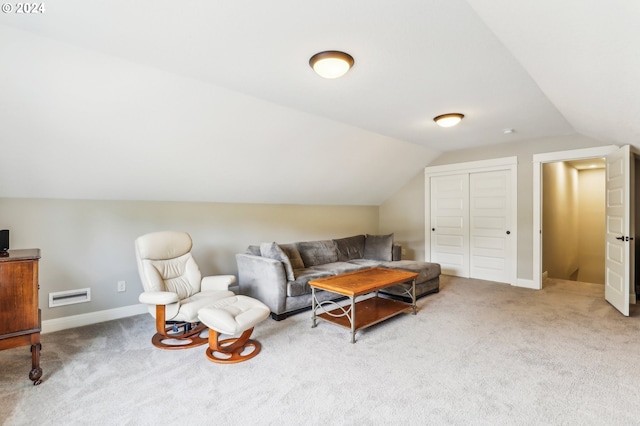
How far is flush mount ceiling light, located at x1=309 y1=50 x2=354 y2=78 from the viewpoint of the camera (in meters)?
2.28

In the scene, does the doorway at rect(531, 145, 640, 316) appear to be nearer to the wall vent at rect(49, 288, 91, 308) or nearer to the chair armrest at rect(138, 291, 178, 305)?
the chair armrest at rect(138, 291, 178, 305)

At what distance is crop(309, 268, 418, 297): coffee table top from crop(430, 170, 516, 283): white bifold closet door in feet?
8.08

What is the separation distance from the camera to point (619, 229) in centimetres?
374

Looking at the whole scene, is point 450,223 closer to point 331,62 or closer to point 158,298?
point 331,62

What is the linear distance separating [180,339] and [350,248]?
3.13 m

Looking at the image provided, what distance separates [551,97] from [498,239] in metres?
2.87

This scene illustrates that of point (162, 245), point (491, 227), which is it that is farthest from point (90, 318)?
point (491, 227)

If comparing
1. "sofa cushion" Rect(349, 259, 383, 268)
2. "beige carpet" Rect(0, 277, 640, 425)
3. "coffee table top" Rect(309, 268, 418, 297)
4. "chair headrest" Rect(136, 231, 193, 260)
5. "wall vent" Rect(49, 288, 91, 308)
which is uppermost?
"chair headrest" Rect(136, 231, 193, 260)

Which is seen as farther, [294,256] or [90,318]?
[294,256]

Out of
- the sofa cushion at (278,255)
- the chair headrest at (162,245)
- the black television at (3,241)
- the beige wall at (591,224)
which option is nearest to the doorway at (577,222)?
the beige wall at (591,224)

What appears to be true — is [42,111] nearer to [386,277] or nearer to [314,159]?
[314,159]

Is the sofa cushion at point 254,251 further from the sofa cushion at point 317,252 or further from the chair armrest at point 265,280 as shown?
the sofa cushion at point 317,252

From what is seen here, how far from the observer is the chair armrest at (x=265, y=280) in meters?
3.54

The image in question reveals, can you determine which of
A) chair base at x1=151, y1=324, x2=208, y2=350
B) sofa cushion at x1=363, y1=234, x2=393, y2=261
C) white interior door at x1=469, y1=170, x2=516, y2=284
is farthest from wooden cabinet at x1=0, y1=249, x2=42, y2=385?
white interior door at x1=469, y1=170, x2=516, y2=284
